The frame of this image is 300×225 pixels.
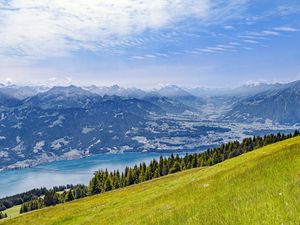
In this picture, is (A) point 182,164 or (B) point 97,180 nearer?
(A) point 182,164

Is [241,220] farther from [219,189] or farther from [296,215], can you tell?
[219,189]

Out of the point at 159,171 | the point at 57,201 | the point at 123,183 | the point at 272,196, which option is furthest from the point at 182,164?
the point at 272,196

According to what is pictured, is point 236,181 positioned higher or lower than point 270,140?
higher

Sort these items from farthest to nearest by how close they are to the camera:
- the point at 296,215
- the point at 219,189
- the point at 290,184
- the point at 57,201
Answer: the point at 57,201 < the point at 219,189 < the point at 290,184 < the point at 296,215

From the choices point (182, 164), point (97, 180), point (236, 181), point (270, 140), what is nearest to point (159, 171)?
point (182, 164)

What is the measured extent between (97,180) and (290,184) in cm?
15015

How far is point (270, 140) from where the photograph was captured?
141 meters

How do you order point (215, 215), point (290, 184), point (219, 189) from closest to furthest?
point (215, 215)
point (290, 184)
point (219, 189)

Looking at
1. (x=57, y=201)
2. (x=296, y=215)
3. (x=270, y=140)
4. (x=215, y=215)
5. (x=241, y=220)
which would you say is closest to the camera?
(x=296, y=215)

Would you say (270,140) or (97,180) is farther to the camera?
(97,180)

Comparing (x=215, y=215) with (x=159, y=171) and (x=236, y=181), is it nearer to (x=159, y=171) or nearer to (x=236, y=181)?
(x=236, y=181)

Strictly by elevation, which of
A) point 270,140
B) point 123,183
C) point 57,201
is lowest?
point 57,201

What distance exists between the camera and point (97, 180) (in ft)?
520

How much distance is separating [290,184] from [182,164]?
448 feet
